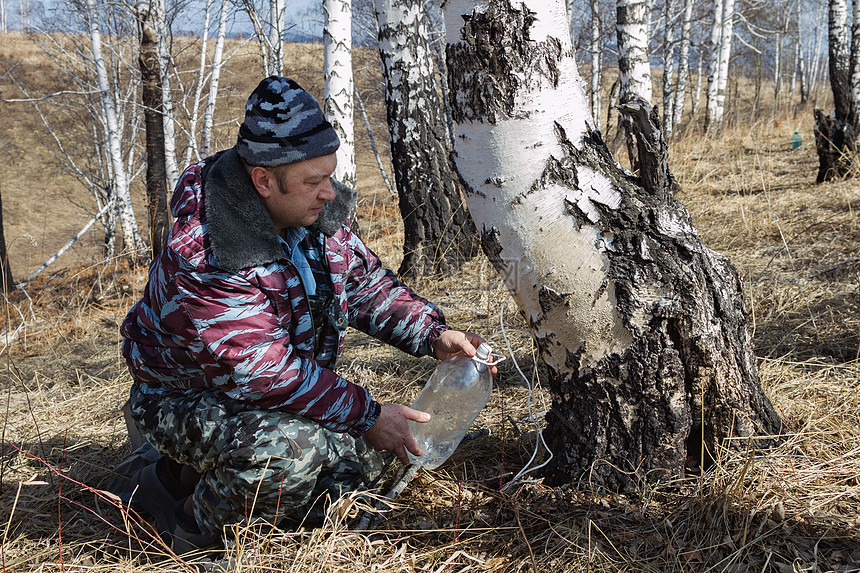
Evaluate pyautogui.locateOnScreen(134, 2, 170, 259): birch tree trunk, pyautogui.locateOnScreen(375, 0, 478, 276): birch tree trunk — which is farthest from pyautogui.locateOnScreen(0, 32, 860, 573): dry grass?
pyautogui.locateOnScreen(134, 2, 170, 259): birch tree trunk

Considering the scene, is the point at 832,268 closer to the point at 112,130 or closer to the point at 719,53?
the point at 112,130

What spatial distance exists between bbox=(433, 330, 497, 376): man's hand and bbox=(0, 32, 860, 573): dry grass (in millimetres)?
440

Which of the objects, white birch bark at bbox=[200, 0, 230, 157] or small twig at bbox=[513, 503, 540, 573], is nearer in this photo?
small twig at bbox=[513, 503, 540, 573]

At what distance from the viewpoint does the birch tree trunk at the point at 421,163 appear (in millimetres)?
5059

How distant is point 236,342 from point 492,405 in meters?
1.40

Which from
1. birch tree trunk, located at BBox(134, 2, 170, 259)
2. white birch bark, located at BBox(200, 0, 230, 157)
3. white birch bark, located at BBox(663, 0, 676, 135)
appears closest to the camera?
birch tree trunk, located at BBox(134, 2, 170, 259)

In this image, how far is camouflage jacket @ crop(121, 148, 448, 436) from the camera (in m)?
1.84

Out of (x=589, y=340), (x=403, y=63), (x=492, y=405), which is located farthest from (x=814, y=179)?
(x=589, y=340)

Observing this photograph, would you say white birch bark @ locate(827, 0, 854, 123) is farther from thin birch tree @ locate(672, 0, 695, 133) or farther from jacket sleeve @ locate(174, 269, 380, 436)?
jacket sleeve @ locate(174, 269, 380, 436)

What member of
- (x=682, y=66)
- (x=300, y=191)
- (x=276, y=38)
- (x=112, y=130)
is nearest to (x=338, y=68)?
(x=300, y=191)

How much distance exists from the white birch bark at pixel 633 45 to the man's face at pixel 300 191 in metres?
5.44

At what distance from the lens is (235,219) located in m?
1.86

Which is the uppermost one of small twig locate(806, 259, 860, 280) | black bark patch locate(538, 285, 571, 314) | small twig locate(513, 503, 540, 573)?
black bark patch locate(538, 285, 571, 314)

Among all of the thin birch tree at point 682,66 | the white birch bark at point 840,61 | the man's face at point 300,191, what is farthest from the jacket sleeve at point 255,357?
the thin birch tree at point 682,66
